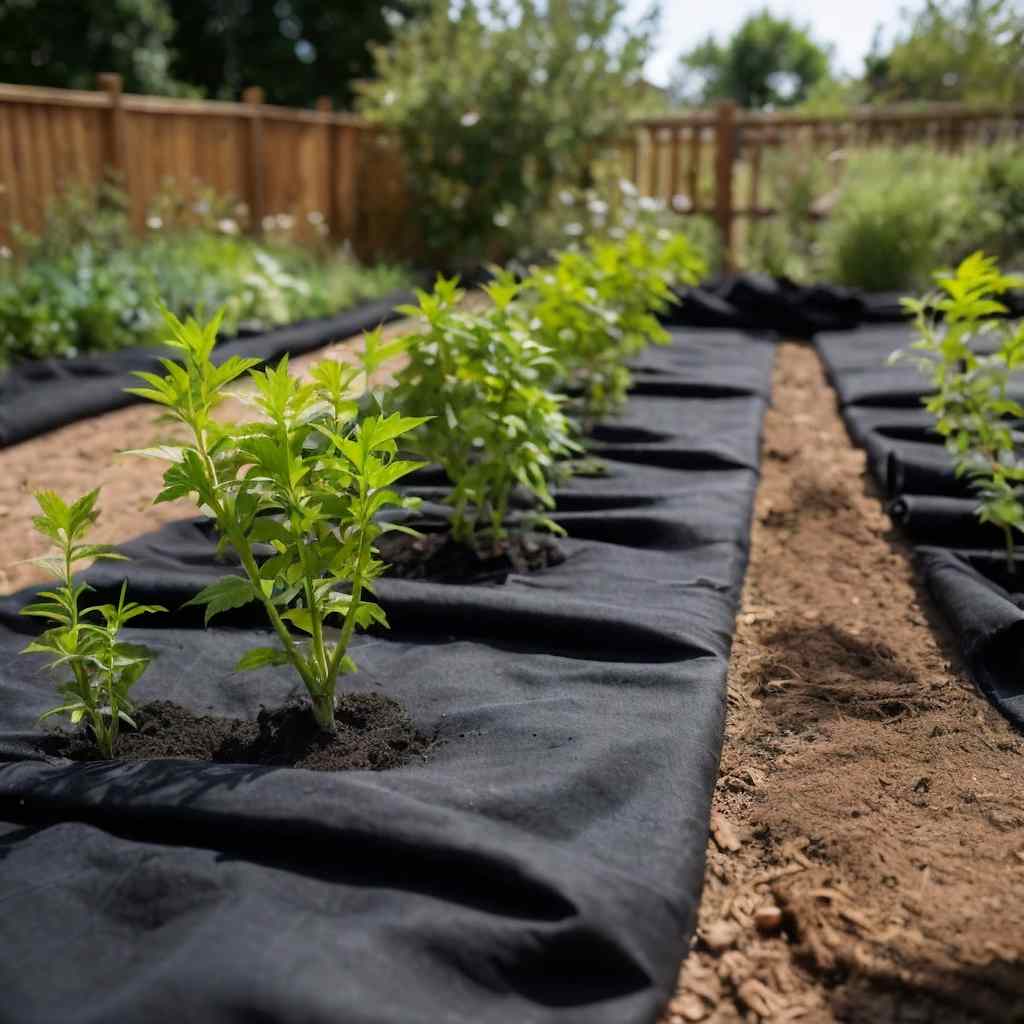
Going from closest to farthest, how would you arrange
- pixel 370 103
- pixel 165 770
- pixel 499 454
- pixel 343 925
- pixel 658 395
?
pixel 343 925, pixel 165 770, pixel 499 454, pixel 658 395, pixel 370 103

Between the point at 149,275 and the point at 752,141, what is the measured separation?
7.47m

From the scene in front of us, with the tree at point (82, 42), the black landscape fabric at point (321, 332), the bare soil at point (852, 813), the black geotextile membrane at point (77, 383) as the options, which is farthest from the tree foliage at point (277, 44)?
the bare soil at point (852, 813)

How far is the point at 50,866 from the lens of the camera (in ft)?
6.07

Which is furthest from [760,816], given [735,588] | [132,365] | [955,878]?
[132,365]

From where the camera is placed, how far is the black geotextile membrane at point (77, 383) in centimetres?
520

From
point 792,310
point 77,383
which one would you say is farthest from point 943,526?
point 792,310

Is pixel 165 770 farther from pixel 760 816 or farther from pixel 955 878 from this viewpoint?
pixel 955 878

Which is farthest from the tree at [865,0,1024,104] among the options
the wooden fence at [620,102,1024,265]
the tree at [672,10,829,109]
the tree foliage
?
the tree at [672,10,829,109]

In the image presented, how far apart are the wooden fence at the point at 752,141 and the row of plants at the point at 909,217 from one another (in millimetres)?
592

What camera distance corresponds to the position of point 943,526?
3549 mm

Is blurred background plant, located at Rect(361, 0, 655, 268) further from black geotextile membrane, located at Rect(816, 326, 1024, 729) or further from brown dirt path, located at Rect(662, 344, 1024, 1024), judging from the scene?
brown dirt path, located at Rect(662, 344, 1024, 1024)

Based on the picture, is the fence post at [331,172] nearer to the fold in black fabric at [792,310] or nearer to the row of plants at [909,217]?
the row of plants at [909,217]

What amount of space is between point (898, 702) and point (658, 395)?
3358 mm

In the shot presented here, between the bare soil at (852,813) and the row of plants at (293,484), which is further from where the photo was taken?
the row of plants at (293,484)
